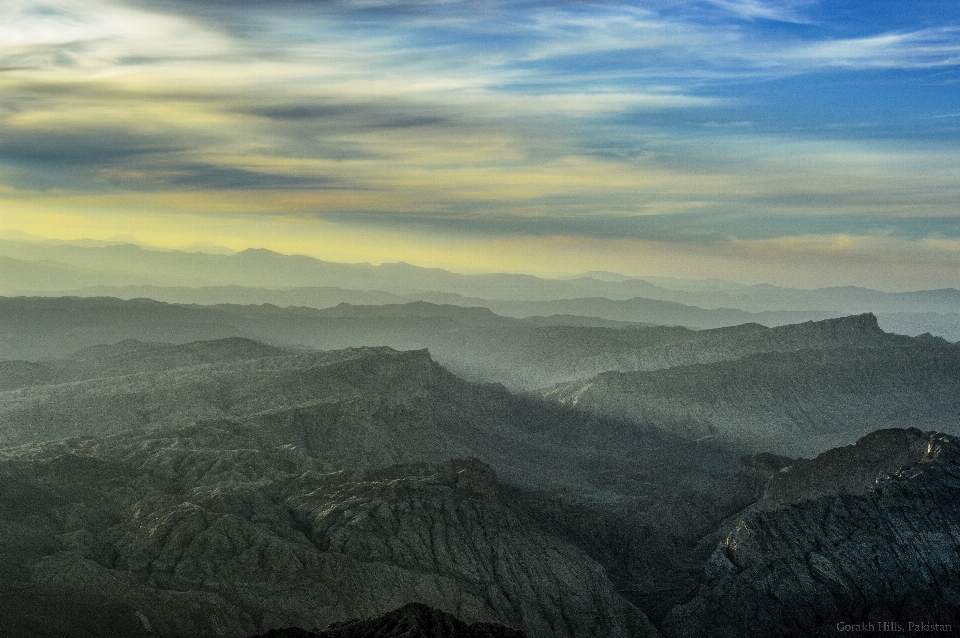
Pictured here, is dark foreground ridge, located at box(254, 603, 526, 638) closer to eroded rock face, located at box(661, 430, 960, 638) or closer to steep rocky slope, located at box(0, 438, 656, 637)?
steep rocky slope, located at box(0, 438, 656, 637)

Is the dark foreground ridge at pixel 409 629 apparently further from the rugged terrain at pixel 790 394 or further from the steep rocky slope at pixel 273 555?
the rugged terrain at pixel 790 394

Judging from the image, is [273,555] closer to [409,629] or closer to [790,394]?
[409,629]

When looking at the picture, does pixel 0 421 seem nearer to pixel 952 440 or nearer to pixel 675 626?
pixel 675 626

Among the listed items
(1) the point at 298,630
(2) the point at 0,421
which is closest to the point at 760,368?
(2) the point at 0,421

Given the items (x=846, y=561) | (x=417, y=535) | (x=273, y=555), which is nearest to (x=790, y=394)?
(x=846, y=561)

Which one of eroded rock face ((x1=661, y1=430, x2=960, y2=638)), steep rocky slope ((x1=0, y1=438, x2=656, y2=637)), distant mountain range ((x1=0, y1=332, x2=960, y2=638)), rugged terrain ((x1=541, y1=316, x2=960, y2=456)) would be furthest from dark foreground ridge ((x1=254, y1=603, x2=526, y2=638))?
rugged terrain ((x1=541, y1=316, x2=960, y2=456))

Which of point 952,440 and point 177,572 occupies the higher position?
point 952,440
